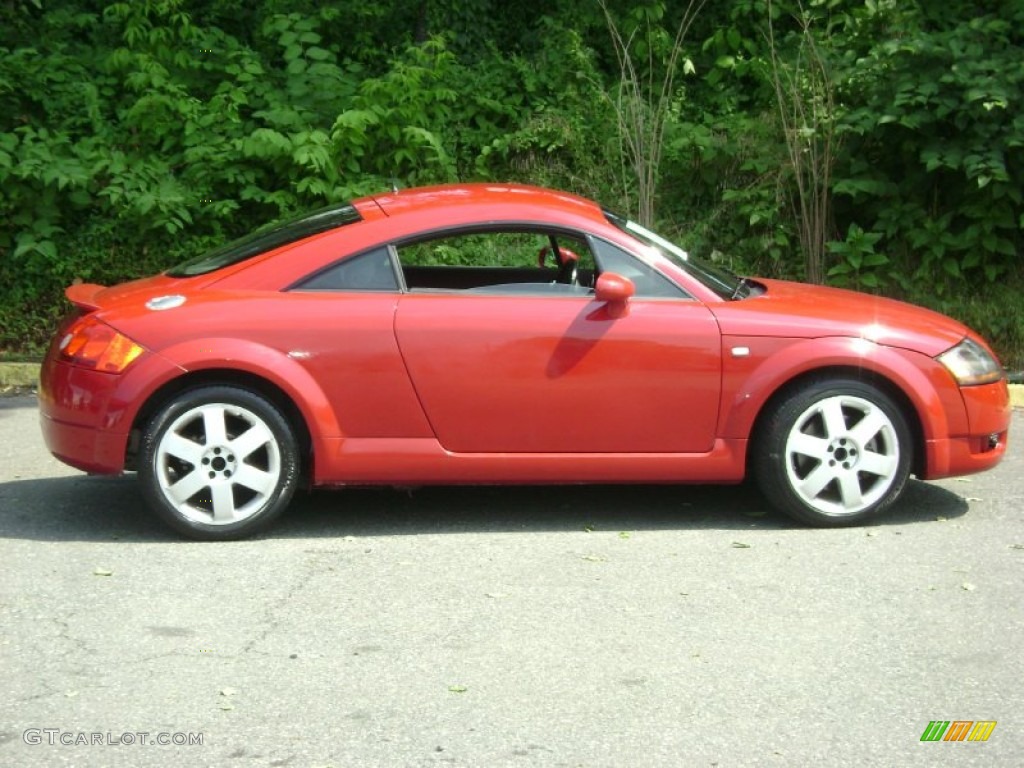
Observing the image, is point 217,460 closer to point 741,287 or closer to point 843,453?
point 741,287

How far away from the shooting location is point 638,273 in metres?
6.44

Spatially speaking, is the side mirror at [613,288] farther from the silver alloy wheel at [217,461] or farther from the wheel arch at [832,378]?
the silver alloy wheel at [217,461]

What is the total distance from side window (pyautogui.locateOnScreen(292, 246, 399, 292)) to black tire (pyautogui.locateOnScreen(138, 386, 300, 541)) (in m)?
0.57

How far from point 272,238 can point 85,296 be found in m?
0.88

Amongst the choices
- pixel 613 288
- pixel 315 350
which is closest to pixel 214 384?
pixel 315 350

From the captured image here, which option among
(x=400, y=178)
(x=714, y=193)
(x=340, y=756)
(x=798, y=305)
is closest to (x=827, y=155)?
(x=714, y=193)

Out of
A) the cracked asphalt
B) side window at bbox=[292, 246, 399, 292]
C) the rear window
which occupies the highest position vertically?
the rear window

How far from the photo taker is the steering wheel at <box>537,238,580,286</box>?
686 cm

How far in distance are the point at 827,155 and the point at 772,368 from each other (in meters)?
5.17

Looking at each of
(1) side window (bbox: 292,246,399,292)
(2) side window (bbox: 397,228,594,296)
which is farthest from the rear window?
(2) side window (bbox: 397,228,594,296)

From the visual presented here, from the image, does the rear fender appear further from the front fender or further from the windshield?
the front fender

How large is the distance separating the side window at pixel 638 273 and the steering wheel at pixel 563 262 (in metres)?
0.28

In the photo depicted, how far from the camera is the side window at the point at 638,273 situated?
21.1ft

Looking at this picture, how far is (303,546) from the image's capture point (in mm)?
6230
